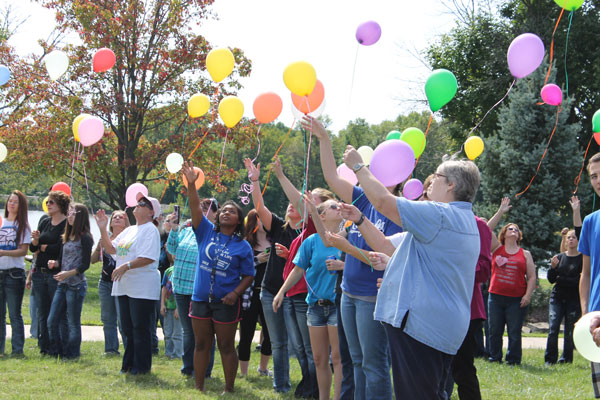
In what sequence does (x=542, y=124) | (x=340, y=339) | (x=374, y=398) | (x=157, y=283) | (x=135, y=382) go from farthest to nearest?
(x=542, y=124)
(x=157, y=283)
(x=135, y=382)
(x=340, y=339)
(x=374, y=398)

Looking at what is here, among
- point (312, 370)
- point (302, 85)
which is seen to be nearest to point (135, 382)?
point (312, 370)

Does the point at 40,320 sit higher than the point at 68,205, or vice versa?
the point at 68,205

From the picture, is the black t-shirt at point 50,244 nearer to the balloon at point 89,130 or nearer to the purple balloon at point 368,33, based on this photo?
the balloon at point 89,130

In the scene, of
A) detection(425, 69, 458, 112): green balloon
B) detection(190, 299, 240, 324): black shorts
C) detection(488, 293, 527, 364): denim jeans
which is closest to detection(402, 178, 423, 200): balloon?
detection(425, 69, 458, 112): green balloon

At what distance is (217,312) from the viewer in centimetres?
544

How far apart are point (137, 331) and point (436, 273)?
4.10 metres

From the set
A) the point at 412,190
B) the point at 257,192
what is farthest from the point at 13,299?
the point at 412,190

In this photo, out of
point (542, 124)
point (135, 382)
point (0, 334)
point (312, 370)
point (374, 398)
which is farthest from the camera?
point (542, 124)

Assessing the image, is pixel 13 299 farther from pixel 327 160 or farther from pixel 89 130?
pixel 327 160

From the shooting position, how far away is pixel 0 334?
23.1 feet

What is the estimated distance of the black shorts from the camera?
5.43 m


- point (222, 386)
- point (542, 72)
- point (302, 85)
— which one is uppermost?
point (542, 72)

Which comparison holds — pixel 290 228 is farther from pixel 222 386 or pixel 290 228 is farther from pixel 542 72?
pixel 542 72

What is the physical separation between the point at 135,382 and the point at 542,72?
1487 cm
